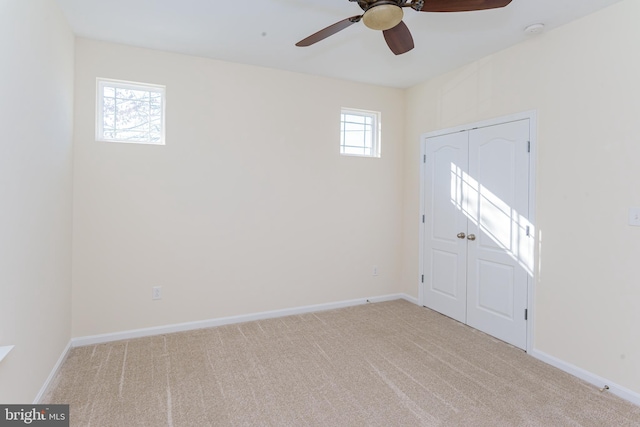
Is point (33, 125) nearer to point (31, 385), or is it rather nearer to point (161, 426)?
point (31, 385)

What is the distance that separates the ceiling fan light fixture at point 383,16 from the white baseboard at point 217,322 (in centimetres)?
302

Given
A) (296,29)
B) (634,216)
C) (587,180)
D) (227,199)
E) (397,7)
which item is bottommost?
(634,216)

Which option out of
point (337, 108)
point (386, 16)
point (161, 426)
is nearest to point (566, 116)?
point (386, 16)

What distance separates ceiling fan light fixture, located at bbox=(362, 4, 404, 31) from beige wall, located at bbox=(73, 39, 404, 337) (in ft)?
6.90

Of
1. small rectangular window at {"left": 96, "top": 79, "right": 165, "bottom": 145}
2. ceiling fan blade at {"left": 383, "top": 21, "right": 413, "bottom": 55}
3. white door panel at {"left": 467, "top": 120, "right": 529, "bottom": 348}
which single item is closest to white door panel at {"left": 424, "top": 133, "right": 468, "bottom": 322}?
white door panel at {"left": 467, "top": 120, "right": 529, "bottom": 348}

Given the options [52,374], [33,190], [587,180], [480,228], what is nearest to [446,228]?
[480,228]

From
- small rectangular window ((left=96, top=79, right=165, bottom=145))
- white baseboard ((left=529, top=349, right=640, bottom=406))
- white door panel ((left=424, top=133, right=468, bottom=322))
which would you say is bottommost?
white baseboard ((left=529, top=349, right=640, bottom=406))

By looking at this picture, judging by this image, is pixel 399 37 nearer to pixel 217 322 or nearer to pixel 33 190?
pixel 33 190

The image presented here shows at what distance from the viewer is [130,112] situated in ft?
10.8

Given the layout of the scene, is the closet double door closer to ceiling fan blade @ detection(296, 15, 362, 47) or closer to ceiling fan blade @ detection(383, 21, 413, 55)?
ceiling fan blade @ detection(383, 21, 413, 55)

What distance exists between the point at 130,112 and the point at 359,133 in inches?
99.6

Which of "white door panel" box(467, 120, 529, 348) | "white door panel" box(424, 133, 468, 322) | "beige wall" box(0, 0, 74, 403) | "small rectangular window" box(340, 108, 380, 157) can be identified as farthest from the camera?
"small rectangular window" box(340, 108, 380, 157)

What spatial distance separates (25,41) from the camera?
195 centimetres

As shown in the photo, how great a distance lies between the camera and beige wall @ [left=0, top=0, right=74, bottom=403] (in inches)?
68.0
